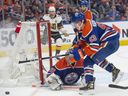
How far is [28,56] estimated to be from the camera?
582 centimetres

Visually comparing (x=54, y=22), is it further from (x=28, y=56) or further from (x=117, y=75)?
(x=117, y=75)

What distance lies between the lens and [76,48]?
5.32 metres

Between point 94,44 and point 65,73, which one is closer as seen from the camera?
point 94,44

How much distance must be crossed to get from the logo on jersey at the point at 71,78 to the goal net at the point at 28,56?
32cm

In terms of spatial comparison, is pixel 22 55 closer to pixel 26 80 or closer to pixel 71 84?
pixel 26 80

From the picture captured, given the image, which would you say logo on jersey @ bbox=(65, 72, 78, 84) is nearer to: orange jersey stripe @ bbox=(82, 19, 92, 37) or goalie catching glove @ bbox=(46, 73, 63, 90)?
goalie catching glove @ bbox=(46, 73, 63, 90)

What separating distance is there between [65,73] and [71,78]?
0.12 metres

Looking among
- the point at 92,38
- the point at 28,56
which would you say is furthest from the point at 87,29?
the point at 28,56

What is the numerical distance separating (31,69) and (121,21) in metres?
5.66

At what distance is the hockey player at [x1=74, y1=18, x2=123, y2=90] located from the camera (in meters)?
5.15

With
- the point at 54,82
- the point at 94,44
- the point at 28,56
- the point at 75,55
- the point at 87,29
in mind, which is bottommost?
the point at 54,82

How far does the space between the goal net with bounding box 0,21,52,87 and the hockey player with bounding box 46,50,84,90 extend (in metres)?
0.23

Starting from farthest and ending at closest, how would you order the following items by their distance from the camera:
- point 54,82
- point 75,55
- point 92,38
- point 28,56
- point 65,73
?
point 28,56
point 65,73
point 54,82
point 75,55
point 92,38

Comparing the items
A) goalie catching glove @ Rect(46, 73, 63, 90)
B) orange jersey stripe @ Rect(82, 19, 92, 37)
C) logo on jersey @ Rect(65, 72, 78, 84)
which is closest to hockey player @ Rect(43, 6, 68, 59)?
logo on jersey @ Rect(65, 72, 78, 84)
